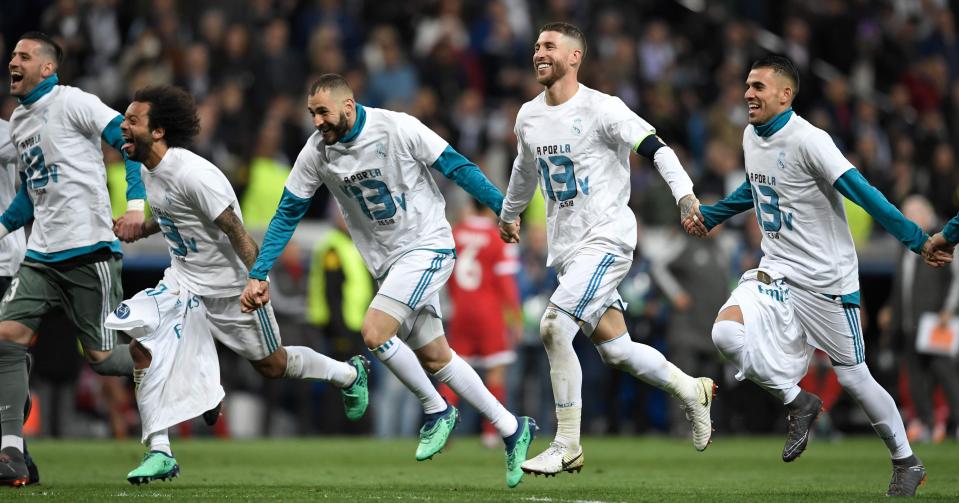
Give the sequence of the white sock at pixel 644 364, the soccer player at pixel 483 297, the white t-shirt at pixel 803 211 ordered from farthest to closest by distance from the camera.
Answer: the soccer player at pixel 483 297 < the white sock at pixel 644 364 < the white t-shirt at pixel 803 211

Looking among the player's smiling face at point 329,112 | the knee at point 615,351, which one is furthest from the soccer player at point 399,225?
the knee at point 615,351

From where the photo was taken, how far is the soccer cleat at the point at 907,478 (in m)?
8.73

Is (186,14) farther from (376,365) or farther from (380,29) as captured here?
(376,365)

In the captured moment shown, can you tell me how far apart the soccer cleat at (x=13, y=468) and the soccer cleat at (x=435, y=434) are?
94.0 inches

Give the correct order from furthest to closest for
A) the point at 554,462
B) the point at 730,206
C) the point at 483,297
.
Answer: the point at 483,297 → the point at 730,206 → the point at 554,462

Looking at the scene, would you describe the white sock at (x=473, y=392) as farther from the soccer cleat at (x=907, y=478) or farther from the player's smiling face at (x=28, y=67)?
the player's smiling face at (x=28, y=67)

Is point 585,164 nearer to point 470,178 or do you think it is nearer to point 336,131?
point 470,178

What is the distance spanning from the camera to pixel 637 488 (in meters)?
9.40

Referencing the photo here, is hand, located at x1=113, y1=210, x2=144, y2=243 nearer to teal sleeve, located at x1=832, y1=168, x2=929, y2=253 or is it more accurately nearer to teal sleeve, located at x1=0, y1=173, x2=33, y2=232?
teal sleeve, located at x1=0, y1=173, x2=33, y2=232

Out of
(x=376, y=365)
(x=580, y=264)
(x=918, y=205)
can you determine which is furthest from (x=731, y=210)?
(x=376, y=365)

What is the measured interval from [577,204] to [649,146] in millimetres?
574

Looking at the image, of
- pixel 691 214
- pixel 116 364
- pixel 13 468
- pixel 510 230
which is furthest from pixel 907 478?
pixel 13 468

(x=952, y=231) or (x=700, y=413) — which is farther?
(x=700, y=413)

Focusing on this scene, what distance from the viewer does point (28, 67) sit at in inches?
375
